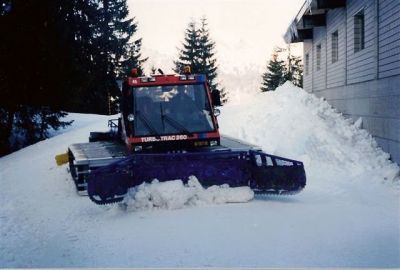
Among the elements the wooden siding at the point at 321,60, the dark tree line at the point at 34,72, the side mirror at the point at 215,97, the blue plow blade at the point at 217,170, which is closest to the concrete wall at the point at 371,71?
the wooden siding at the point at 321,60

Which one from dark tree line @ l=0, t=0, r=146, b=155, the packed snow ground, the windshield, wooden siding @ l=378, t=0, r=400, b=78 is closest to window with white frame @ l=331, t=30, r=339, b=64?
wooden siding @ l=378, t=0, r=400, b=78

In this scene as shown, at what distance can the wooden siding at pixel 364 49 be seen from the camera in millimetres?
12130

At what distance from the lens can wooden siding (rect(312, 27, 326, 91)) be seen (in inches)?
733

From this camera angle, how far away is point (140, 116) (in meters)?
8.78

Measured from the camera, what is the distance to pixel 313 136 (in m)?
12.9

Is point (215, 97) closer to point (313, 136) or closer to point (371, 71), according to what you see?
point (313, 136)

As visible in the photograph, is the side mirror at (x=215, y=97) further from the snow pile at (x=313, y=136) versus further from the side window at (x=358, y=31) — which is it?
the side window at (x=358, y=31)

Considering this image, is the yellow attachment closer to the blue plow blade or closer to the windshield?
the windshield

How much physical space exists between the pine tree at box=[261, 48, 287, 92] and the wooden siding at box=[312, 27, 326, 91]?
85.4ft

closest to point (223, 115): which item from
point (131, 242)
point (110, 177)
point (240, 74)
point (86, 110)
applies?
point (110, 177)

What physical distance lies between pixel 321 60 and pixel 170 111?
1215cm

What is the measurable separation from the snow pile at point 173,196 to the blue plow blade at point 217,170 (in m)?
0.17

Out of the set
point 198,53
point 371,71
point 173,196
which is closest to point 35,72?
point 371,71

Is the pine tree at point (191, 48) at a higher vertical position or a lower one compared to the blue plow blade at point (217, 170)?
higher
